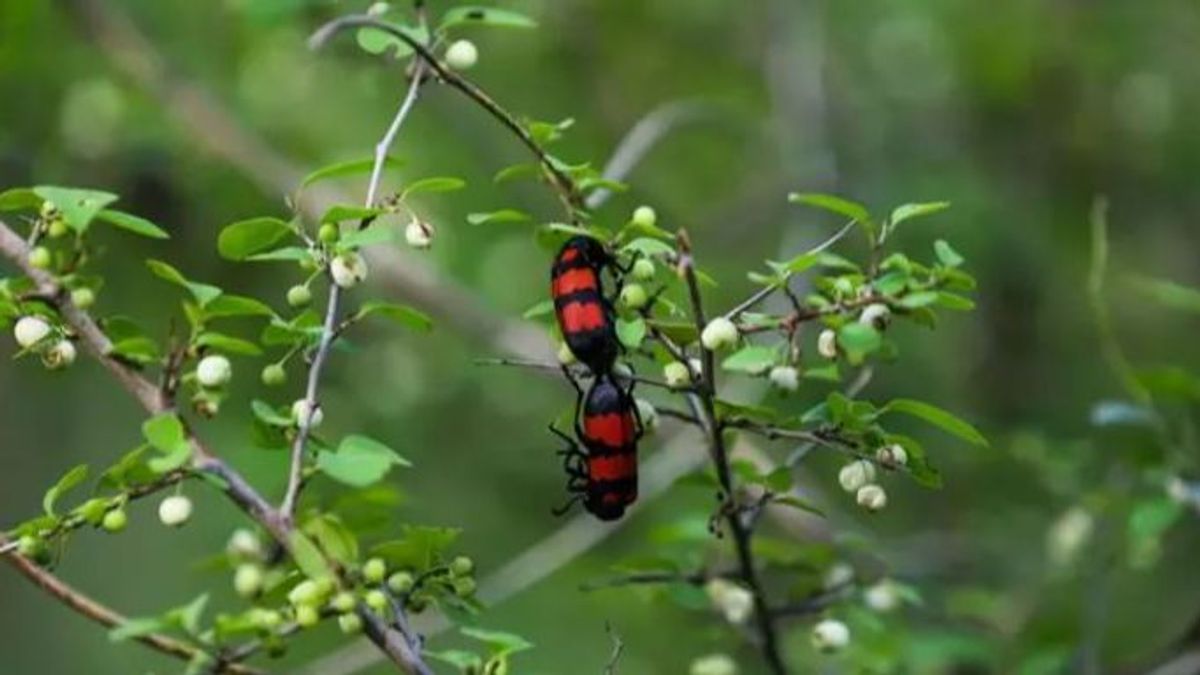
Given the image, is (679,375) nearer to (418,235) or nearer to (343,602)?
(418,235)

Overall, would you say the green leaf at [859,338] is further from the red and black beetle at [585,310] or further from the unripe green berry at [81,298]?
the unripe green berry at [81,298]

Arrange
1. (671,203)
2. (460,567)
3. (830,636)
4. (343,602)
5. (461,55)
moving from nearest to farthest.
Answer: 1. (343,602)
2. (460,567)
3. (461,55)
4. (830,636)
5. (671,203)

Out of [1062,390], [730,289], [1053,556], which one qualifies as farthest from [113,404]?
[1053,556]

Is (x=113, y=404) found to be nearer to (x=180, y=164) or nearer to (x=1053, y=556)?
(x=180, y=164)

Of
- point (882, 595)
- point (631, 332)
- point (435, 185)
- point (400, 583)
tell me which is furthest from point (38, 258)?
point (882, 595)

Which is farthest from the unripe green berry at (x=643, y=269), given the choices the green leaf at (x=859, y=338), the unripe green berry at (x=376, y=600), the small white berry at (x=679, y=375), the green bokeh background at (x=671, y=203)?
the green bokeh background at (x=671, y=203)

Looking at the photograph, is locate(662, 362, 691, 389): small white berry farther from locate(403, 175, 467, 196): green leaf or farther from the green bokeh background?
the green bokeh background

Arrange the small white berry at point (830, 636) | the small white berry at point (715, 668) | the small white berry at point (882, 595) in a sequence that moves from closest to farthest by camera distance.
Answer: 1. the small white berry at point (830, 636)
2. the small white berry at point (715, 668)
3. the small white berry at point (882, 595)
